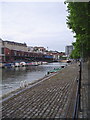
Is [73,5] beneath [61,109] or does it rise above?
above

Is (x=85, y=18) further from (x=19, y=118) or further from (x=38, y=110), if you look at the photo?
(x=19, y=118)

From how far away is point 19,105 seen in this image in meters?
9.52

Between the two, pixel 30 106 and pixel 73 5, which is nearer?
pixel 30 106

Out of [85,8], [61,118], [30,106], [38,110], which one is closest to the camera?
[61,118]

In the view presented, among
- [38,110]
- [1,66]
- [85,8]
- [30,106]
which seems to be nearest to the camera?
[38,110]

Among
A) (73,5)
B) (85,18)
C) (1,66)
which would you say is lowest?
(1,66)

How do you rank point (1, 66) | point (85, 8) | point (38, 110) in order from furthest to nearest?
point (1, 66)
point (85, 8)
point (38, 110)

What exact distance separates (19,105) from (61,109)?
7.70 ft

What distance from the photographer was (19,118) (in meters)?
7.36

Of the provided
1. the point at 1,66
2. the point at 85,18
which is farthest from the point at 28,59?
the point at 85,18

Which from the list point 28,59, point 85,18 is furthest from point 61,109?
point 28,59

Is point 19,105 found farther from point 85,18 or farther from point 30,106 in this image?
point 85,18

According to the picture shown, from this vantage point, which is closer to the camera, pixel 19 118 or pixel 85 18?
pixel 19 118

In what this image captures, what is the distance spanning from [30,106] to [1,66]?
72.6m
